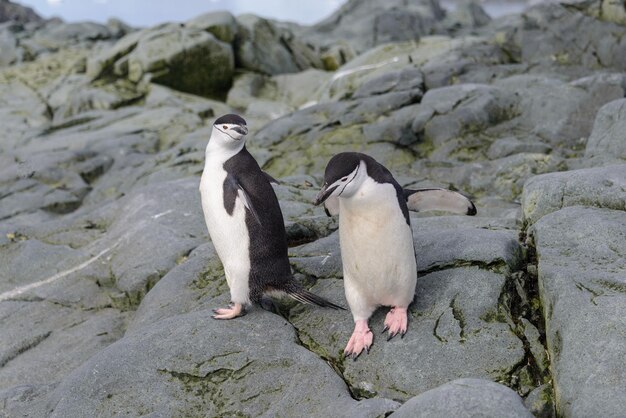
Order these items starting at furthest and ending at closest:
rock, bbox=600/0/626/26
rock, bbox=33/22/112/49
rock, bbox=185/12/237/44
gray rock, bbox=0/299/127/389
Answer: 1. rock, bbox=33/22/112/49
2. rock, bbox=185/12/237/44
3. rock, bbox=600/0/626/26
4. gray rock, bbox=0/299/127/389

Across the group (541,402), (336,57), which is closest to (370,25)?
(336,57)

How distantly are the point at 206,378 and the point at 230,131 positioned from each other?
71.4 inches

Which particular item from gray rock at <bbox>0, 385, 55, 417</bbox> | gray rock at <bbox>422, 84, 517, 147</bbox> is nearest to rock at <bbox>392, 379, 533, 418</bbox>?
gray rock at <bbox>0, 385, 55, 417</bbox>

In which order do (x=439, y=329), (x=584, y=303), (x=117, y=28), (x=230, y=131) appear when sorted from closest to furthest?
(x=584, y=303), (x=439, y=329), (x=230, y=131), (x=117, y=28)

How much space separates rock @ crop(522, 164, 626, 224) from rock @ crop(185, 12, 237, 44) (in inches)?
548

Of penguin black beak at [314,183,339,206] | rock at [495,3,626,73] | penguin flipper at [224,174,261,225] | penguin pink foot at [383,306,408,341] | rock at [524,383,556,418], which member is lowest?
rock at [495,3,626,73]

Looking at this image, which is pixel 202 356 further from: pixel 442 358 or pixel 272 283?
pixel 442 358

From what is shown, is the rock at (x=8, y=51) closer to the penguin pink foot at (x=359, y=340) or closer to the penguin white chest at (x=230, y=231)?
the penguin white chest at (x=230, y=231)

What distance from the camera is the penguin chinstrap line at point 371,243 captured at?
384 cm

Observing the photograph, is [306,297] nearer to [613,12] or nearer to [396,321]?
[396,321]

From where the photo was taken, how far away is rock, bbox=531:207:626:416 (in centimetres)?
320

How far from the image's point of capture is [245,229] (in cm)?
453

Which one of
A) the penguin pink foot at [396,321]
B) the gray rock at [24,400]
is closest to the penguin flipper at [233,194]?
the penguin pink foot at [396,321]

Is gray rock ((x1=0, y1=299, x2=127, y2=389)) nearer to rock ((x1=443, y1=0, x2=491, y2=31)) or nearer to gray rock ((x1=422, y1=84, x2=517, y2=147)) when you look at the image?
gray rock ((x1=422, y1=84, x2=517, y2=147))
